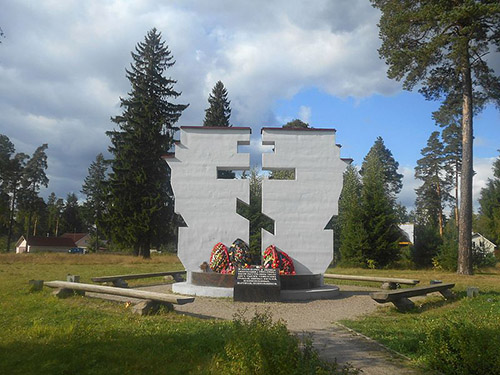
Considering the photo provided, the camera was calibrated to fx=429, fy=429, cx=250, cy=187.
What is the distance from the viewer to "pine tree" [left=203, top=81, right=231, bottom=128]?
37.2 meters

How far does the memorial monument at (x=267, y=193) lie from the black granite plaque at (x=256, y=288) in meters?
1.81

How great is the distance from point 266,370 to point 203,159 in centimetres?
958

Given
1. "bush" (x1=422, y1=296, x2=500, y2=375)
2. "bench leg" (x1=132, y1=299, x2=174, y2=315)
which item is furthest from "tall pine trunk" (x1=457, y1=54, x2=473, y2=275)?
"bench leg" (x1=132, y1=299, x2=174, y2=315)

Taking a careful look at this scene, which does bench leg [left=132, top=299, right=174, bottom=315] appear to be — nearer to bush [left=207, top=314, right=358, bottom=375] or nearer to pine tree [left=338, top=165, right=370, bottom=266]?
bush [left=207, top=314, right=358, bottom=375]

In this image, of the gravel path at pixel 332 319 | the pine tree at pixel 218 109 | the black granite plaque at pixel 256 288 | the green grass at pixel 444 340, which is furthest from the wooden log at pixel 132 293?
the pine tree at pixel 218 109

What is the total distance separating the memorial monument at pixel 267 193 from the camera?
1286 cm

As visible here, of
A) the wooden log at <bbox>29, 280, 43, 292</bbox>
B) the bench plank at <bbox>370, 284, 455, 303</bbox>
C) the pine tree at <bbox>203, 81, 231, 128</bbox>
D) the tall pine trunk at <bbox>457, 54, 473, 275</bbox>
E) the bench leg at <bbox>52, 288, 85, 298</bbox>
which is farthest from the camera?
the pine tree at <bbox>203, 81, 231, 128</bbox>

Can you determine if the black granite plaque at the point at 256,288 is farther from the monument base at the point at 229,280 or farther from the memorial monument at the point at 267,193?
the memorial monument at the point at 267,193

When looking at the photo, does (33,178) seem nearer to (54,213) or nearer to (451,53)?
(54,213)

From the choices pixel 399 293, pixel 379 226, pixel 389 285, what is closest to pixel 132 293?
Result: pixel 399 293

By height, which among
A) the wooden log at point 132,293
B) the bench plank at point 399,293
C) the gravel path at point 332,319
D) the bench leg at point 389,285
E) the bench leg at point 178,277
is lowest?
the bench leg at point 178,277

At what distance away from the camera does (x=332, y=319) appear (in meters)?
9.07

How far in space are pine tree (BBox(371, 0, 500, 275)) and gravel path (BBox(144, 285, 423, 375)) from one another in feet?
29.0

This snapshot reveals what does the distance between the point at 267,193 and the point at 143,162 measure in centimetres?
1963
